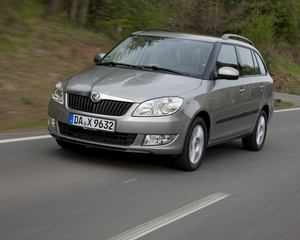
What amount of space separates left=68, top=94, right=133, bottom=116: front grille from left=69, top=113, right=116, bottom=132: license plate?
0.09m

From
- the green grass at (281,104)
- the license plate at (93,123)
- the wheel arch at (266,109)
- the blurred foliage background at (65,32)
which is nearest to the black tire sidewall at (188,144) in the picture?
the license plate at (93,123)

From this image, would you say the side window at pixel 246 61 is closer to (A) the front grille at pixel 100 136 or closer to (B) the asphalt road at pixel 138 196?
(B) the asphalt road at pixel 138 196

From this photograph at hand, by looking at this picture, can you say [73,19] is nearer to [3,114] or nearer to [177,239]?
[3,114]

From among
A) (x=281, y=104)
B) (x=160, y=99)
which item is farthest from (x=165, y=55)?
(x=281, y=104)

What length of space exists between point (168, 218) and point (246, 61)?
422 cm

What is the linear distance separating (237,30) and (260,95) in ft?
67.6

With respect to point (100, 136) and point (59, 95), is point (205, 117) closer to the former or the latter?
point (100, 136)

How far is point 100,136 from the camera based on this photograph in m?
5.79

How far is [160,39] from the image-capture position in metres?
7.27

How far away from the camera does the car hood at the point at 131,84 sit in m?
5.75

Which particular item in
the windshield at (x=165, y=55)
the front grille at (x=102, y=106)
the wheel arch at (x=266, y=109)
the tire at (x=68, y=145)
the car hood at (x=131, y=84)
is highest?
the windshield at (x=165, y=55)

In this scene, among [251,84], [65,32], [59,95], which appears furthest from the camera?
[65,32]

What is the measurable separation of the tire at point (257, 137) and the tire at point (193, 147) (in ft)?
6.61

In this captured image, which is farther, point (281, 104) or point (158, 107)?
point (281, 104)
